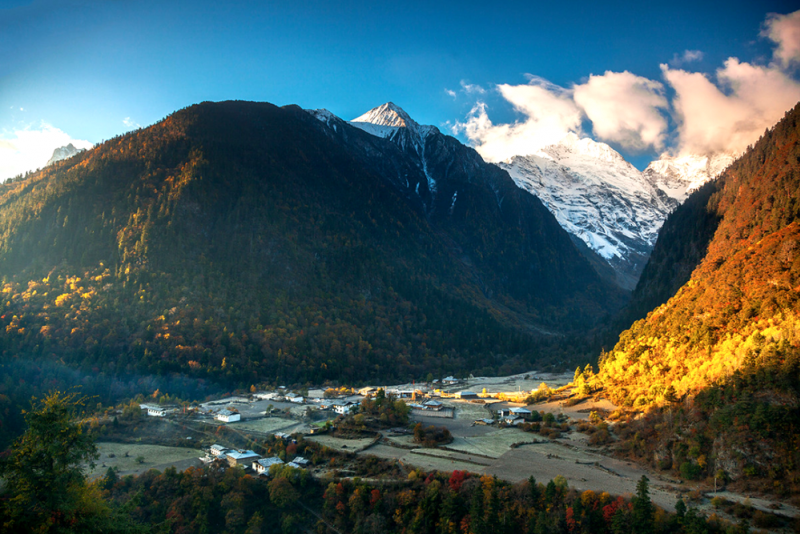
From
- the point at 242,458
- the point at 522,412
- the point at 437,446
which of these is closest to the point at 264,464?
the point at 242,458

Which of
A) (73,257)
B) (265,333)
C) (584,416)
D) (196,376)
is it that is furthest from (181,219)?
(584,416)

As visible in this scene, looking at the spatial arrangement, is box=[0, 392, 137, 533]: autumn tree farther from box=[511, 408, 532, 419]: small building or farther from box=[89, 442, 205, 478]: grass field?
box=[511, 408, 532, 419]: small building

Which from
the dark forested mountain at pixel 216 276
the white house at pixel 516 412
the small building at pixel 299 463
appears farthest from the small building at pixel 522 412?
the dark forested mountain at pixel 216 276

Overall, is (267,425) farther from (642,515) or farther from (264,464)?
(642,515)

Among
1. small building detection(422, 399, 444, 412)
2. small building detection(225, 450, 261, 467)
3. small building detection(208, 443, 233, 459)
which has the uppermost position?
small building detection(422, 399, 444, 412)

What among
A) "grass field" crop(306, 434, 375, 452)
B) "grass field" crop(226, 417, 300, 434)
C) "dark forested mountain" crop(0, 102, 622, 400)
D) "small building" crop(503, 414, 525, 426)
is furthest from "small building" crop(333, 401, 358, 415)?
"dark forested mountain" crop(0, 102, 622, 400)
